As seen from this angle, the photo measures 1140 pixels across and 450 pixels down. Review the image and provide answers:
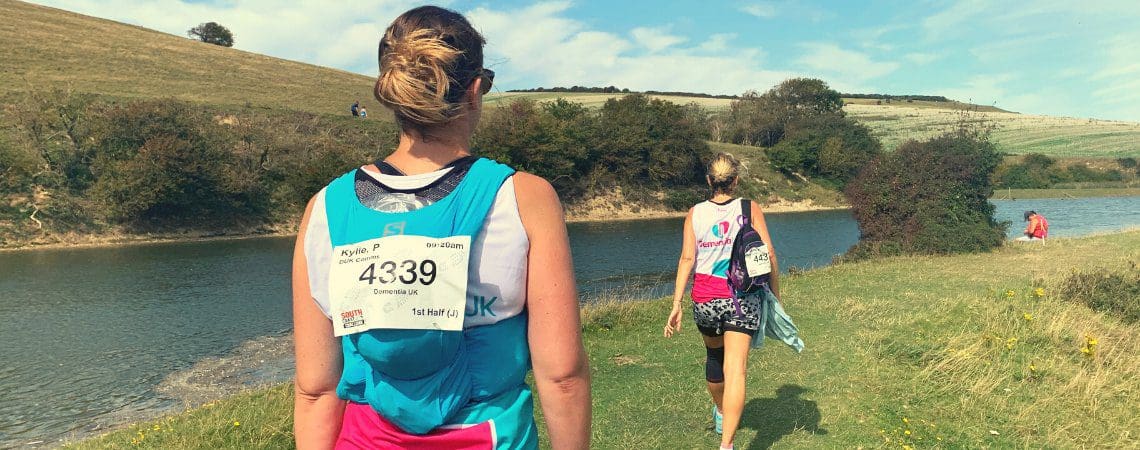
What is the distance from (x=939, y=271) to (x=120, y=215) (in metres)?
38.0

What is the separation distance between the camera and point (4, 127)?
36719mm

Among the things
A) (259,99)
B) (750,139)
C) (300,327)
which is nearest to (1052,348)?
(300,327)

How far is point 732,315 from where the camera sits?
457cm

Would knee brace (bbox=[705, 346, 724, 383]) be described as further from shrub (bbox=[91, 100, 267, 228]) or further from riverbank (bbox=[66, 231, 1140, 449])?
shrub (bbox=[91, 100, 267, 228])

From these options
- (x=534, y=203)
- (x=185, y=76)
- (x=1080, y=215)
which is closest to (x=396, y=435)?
(x=534, y=203)

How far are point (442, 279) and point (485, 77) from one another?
0.56m

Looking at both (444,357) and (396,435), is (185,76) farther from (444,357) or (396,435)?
(444,357)

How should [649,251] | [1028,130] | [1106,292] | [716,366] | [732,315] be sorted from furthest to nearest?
[1028,130]
[649,251]
[1106,292]
[716,366]
[732,315]

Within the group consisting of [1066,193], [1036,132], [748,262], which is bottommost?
[1066,193]

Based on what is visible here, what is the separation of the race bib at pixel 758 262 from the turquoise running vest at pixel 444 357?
3.24m

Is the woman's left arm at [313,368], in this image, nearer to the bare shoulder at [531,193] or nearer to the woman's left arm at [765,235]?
the bare shoulder at [531,193]

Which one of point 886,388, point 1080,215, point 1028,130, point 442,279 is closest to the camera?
point 442,279

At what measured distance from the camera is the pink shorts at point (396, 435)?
148 cm

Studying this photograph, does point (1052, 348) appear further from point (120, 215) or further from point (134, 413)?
point (120, 215)
